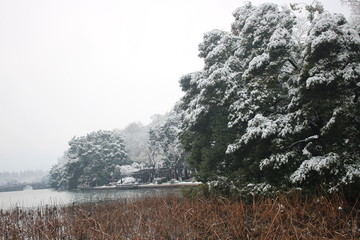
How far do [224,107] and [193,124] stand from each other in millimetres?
2005

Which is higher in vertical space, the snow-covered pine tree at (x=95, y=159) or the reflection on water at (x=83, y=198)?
the snow-covered pine tree at (x=95, y=159)

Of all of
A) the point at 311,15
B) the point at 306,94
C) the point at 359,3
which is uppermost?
the point at 359,3

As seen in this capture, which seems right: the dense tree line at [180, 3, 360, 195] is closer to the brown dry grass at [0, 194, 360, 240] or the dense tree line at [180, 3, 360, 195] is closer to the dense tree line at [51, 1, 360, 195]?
the dense tree line at [51, 1, 360, 195]

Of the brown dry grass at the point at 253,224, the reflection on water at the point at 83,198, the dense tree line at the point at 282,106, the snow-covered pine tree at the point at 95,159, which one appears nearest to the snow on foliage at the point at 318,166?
the dense tree line at the point at 282,106

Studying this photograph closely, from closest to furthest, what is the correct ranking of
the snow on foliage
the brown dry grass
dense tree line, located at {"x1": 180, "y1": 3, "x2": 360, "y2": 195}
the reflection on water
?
1. the brown dry grass
2. the snow on foliage
3. dense tree line, located at {"x1": 180, "y1": 3, "x2": 360, "y2": 195}
4. the reflection on water

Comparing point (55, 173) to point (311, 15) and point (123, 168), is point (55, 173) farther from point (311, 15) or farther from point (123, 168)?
point (311, 15)

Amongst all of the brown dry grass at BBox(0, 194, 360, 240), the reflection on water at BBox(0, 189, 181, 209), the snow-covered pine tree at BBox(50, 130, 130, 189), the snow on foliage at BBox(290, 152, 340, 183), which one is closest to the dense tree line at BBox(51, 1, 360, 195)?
the snow on foliage at BBox(290, 152, 340, 183)

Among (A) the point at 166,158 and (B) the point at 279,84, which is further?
(A) the point at 166,158

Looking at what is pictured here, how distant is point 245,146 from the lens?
436 inches

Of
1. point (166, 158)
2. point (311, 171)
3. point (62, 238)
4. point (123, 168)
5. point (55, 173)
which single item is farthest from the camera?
point (55, 173)

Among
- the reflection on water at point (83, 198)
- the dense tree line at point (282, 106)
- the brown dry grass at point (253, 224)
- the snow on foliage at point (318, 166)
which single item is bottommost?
the reflection on water at point (83, 198)

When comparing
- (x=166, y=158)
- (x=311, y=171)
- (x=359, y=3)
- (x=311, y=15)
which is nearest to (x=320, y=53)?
(x=311, y=171)

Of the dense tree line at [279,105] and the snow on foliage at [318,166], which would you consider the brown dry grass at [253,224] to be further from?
the dense tree line at [279,105]

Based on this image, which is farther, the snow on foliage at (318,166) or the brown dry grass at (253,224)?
the snow on foliage at (318,166)
